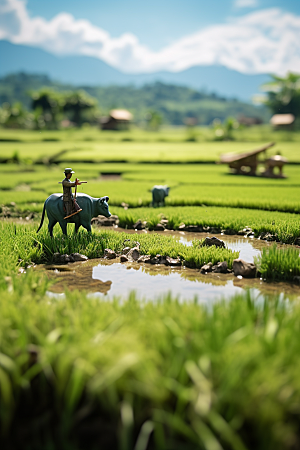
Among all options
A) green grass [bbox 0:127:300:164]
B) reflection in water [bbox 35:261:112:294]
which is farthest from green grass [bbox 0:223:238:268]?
green grass [bbox 0:127:300:164]

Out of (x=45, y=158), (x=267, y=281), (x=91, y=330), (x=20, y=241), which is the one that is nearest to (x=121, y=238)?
(x=20, y=241)

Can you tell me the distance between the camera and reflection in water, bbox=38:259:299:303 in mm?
5492

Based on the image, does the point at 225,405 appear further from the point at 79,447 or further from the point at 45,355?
the point at 45,355

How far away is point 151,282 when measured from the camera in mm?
6016

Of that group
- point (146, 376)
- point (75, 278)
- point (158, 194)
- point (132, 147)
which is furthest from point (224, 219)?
point (132, 147)

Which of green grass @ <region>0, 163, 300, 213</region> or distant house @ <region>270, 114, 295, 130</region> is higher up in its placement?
distant house @ <region>270, 114, 295, 130</region>

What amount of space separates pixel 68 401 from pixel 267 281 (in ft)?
13.3

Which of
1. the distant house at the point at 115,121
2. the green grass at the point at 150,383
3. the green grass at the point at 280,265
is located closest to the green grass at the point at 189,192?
the green grass at the point at 280,265

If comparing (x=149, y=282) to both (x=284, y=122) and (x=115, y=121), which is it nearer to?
(x=284, y=122)

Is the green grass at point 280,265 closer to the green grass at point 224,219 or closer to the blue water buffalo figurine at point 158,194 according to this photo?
the green grass at point 224,219

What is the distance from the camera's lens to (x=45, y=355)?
274 centimetres

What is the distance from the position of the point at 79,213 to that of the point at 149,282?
232 cm

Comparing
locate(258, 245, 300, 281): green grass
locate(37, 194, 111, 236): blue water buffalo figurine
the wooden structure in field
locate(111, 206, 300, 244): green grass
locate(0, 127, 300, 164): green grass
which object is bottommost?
locate(258, 245, 300, 281): green grass

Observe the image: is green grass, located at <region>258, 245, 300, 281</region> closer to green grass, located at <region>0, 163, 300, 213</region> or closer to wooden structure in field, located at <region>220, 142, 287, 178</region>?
green grass, located at <region>0, 163, 300, 213</region>
